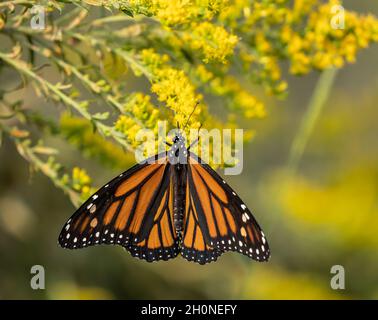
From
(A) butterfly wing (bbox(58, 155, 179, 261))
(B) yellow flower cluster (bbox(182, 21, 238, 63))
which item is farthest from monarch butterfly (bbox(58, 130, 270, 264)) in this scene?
A: (B) yellow flower cluster (bbox(182, 21, 238, 63))

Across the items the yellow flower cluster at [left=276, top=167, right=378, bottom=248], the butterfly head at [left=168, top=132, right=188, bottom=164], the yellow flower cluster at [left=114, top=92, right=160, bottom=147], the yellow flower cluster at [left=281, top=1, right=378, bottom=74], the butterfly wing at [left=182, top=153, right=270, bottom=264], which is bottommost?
the butterfly wing at [left=182, top=153, right=270, bottom=264]

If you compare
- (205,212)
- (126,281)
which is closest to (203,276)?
(126,281)

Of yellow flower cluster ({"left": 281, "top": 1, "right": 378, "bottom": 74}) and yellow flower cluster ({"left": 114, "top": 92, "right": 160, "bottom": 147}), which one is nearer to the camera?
yellow flower cluster ({"left": 114, "top": 92, "right": 160, "bottom": 147})

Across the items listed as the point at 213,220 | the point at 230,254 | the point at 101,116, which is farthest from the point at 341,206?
the point at 101,116

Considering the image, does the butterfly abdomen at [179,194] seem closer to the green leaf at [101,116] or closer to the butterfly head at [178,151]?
the butterfly head at [178,151]

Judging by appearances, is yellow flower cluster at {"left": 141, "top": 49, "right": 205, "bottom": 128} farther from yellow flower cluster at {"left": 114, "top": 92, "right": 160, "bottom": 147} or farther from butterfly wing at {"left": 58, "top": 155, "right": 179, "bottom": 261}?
butterfly wing at {"left": 58, "top": 155, "right": 179, "bottom": 261}

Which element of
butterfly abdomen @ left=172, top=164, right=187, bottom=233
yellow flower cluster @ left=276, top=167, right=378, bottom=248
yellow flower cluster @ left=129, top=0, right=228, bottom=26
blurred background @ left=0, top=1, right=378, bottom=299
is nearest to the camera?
yellow flower cluster @ left=129, top=0, right=228, bottom=26
